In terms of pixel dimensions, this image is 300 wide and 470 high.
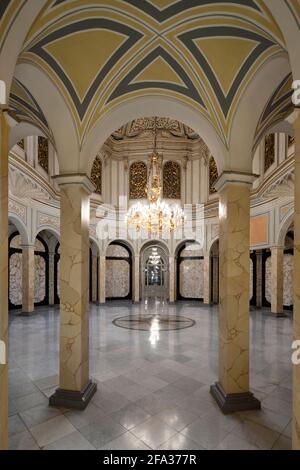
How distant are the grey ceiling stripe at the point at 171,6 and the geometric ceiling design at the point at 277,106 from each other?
1351 millimetres

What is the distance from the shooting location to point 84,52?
11.0 feet

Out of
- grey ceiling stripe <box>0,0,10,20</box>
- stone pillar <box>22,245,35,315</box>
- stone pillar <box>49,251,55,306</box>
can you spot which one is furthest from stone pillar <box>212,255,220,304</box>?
grey ceiling stripe <box>0,0,10,20</box>

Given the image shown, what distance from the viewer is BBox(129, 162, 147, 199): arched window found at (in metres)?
15.1

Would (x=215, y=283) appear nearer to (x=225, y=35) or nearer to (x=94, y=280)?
(x=94, y=280)

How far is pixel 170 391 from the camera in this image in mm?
4254

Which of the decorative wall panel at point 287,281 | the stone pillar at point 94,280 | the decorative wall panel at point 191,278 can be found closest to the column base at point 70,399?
the stone pillar at point 94,280

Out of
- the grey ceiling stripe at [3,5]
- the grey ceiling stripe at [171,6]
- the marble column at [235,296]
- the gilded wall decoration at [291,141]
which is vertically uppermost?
the gilded wall decoration at [291,141]

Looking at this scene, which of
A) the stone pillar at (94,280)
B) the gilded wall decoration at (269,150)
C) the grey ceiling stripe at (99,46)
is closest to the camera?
the grey ceiling stripe at (99,46)

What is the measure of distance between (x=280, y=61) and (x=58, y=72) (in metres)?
2.79

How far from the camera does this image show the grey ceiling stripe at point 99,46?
3031mm

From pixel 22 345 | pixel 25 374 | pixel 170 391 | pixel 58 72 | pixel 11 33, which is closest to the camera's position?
pixel 11 33

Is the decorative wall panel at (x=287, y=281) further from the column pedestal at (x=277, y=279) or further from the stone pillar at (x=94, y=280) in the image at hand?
the stone pillar at (x=94, y=280)
